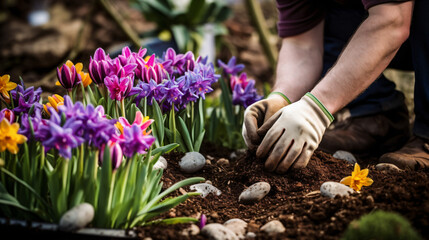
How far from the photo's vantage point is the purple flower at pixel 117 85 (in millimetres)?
1488

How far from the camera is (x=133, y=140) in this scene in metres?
1.20

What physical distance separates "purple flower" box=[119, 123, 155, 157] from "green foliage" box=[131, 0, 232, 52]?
2.82m

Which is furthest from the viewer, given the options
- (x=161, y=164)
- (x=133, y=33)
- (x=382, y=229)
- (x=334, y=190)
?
(x=133, y=33)

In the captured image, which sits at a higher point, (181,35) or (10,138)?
(10,138)

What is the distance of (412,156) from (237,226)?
885 millimetres

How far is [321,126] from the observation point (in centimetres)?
155

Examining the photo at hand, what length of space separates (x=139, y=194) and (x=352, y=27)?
1.48m

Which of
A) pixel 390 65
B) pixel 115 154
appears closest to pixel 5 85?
pixel 115 154

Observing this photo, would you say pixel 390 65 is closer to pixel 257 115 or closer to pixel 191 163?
pixel 257 115

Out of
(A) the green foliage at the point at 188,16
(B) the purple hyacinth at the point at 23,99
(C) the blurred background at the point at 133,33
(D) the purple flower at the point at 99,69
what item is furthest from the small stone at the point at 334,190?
(A) the green foliage at the point at 188,16

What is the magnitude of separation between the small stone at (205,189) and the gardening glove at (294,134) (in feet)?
0.67

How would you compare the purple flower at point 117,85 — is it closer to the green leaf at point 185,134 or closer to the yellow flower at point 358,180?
the green leaf at point 185,134

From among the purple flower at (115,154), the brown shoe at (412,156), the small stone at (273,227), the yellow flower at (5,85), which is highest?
the yellow flower at (5,85)

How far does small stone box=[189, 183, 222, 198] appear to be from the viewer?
1531mm
